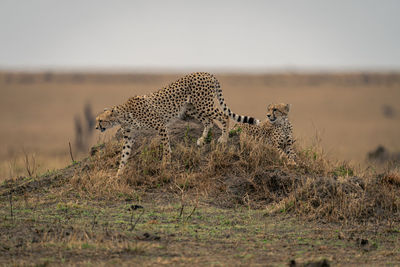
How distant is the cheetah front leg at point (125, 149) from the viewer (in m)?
7.54

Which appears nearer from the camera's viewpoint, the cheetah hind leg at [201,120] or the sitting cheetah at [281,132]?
the sitting cheetah at [281,132]

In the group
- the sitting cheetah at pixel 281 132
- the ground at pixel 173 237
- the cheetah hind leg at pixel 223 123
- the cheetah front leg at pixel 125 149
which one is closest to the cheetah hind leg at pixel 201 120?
the cheetah hind leg at pixel 223 123

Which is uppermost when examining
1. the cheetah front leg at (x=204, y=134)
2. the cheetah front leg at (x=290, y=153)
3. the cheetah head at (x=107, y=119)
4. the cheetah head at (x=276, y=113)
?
the cheetah head at (x=276, y=113)

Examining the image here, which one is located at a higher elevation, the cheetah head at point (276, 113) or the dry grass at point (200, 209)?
the cheetah head at point (276, 113)

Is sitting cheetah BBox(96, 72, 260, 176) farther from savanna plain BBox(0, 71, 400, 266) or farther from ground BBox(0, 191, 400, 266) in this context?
ground BBox(0, 191, 400, 266)

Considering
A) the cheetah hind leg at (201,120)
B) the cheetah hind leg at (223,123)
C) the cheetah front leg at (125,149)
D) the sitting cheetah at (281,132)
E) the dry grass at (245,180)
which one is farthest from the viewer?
the cheetah hind leg at (201,120)

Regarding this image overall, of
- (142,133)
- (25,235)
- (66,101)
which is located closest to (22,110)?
(66,101)

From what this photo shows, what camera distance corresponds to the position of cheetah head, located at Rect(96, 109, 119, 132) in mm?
7562

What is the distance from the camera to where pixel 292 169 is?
7594 millimetres

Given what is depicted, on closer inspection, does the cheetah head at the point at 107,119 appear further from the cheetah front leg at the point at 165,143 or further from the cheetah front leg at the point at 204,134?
the cheetah front leg at the point at 204,134

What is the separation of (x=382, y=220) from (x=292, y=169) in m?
1.54

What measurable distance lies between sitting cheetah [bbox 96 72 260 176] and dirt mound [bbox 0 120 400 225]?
0.72ft

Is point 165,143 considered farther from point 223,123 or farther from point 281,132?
point 281,132

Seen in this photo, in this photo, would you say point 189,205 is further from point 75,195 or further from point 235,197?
point 75,195
